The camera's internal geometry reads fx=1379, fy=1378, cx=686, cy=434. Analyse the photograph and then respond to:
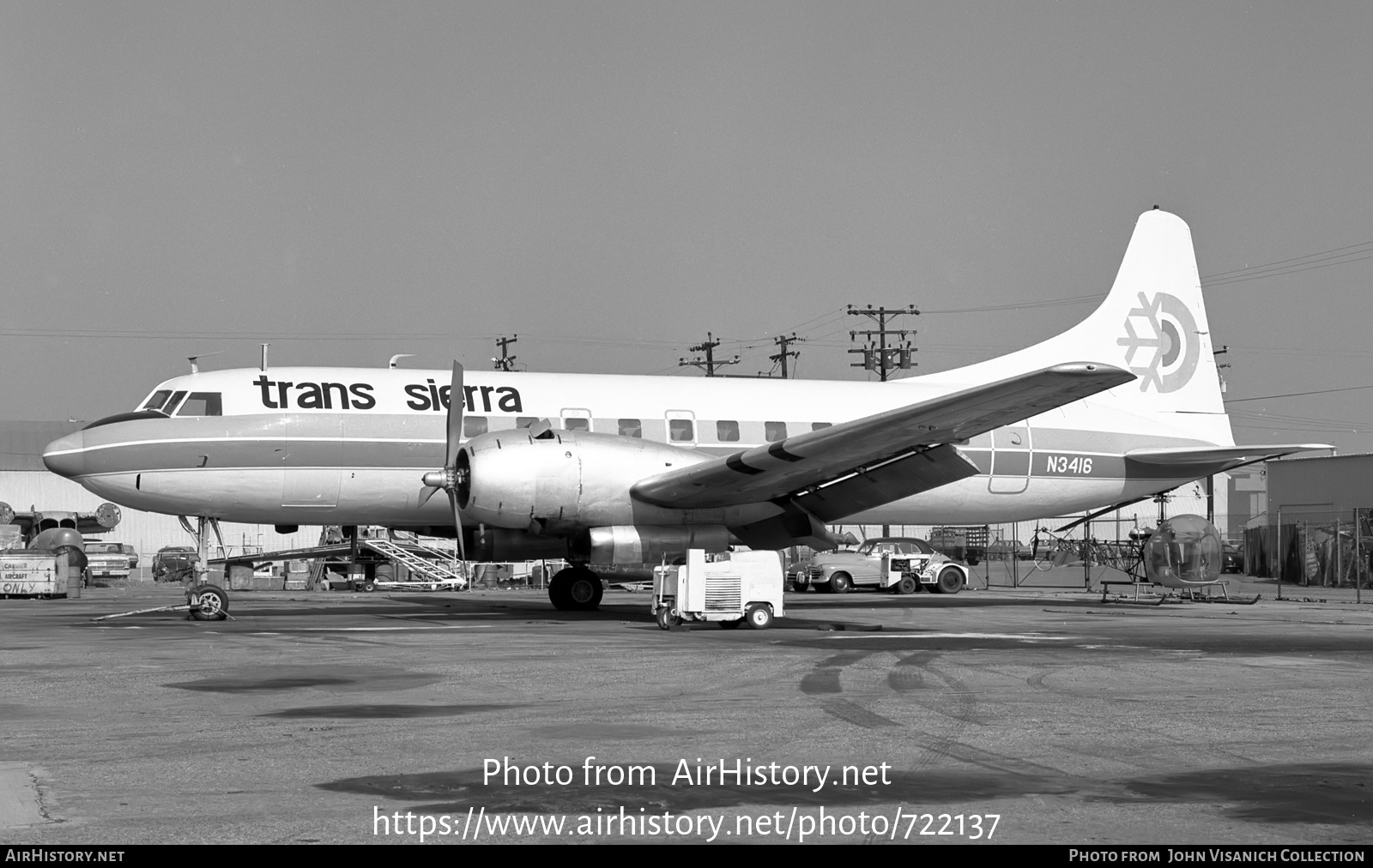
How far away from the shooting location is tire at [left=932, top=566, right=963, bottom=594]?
4027 cm

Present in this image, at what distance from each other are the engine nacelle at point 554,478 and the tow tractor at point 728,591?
1.99 metres

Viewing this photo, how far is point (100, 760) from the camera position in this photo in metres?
7.95

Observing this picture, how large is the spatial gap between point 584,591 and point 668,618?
6143 millimetres

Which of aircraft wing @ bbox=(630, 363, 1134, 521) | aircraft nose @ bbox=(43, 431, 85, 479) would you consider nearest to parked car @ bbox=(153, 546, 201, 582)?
aircraft nose @ bbox=(43, 431, 85, 479)

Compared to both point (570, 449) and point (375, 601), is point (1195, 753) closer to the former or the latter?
point (570, 449)

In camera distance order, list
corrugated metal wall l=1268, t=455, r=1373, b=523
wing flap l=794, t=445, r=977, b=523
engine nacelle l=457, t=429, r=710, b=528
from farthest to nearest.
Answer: corrugated metal wall l=1268, t=455, r=1373, b=523, wing flap l=794, t=445, r=977, b=523, engine nacelle l=457, t=429, r=710, b=528

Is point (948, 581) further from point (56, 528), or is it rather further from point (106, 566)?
point (56, 528)

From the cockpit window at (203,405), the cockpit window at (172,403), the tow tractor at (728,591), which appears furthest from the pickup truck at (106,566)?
the tow tractor at (728,591)

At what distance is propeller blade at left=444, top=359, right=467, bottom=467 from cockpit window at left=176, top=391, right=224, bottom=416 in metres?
4.04

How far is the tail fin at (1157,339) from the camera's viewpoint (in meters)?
29.3

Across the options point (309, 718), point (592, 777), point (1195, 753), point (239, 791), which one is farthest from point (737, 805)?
point (309, 718)

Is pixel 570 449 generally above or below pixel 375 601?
above

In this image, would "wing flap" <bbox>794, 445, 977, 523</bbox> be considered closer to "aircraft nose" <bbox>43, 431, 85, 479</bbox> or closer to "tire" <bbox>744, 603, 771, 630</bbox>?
"tire" <bbox>744, 603, 771, 630</bbox>

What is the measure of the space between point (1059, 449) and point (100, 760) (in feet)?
73.8
